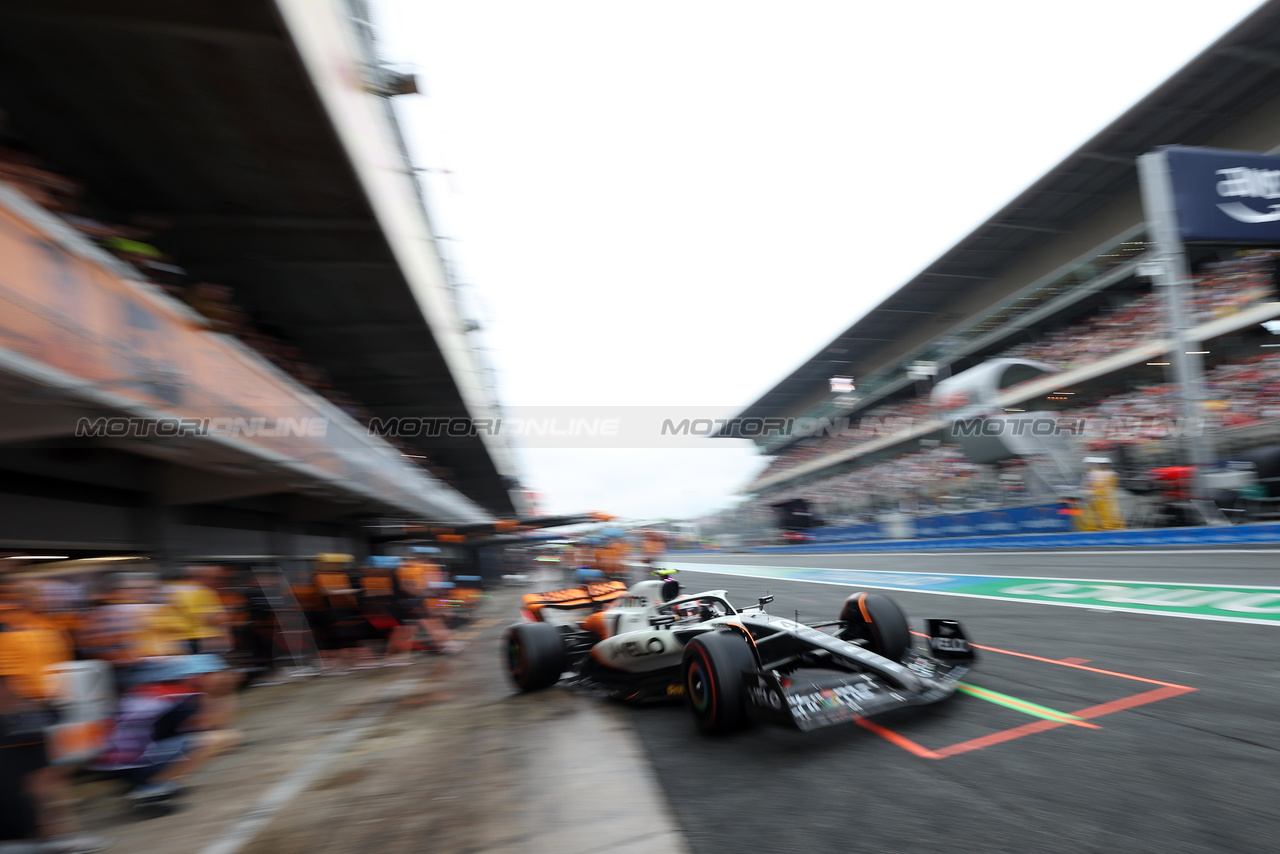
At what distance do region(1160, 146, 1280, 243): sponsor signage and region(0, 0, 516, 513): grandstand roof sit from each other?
14650mm

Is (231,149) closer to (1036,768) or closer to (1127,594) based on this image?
(1036,768)

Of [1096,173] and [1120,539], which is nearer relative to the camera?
[1120,539]

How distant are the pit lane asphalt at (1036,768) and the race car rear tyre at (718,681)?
147 mm

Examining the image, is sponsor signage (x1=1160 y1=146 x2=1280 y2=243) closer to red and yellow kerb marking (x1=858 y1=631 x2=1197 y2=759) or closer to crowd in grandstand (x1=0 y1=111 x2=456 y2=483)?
red and yellow kerb marking (x1=858 y1=631 x2=1197 y2=759)

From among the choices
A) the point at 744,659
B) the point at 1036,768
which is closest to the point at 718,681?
the point at 744,659

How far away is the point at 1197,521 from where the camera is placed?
12.6 metres

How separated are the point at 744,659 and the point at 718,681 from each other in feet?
0.77

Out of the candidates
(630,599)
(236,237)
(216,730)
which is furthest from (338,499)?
(630,599)

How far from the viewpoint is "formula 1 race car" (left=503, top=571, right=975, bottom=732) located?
13.1ft

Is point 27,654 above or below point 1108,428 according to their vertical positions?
below

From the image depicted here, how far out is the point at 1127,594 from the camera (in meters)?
7.54

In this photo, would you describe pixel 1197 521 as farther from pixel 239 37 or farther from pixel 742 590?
pixel 239 37

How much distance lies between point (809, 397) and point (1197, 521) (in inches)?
1640

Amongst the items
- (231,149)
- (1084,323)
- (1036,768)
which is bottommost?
(1036,768)
